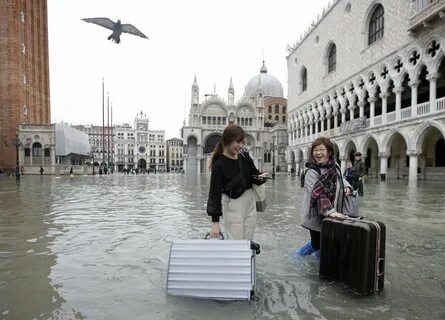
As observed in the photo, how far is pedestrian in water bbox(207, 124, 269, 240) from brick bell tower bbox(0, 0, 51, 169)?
41550mm

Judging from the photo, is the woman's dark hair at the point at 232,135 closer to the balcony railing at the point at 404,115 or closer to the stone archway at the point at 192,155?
the balcony railing at the point at 404,115

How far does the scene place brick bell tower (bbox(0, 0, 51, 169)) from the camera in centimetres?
3862

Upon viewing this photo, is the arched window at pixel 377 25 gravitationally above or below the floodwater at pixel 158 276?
above

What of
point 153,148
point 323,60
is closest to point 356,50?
point 323,60

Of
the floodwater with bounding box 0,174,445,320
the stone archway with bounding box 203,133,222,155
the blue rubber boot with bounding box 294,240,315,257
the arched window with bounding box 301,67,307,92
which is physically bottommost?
the floodwater with bounding box 0,174,445,320

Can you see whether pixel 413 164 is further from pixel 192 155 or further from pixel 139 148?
pixel 139 148

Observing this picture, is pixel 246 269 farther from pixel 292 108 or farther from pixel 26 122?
pixel 292 108

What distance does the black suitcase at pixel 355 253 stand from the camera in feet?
10.1

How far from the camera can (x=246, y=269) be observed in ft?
9.66

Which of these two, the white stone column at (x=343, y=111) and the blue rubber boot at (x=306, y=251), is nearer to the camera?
the blue rubber boot at (x=306, y=251)

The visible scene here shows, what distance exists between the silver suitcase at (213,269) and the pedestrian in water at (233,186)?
0.35 metres

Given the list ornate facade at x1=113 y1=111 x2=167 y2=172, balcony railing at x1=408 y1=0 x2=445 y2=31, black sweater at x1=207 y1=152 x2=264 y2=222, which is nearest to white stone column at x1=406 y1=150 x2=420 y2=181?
balcony railing at x1=408 y1=0 x2=445 y2=31

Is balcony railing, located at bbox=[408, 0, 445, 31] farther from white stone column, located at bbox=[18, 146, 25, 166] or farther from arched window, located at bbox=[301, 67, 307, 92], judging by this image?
white stone column, located at bbox=[18, 146, 25, 166]

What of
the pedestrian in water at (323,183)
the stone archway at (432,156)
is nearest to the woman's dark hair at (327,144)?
the pedestrian in water at (323,183)
